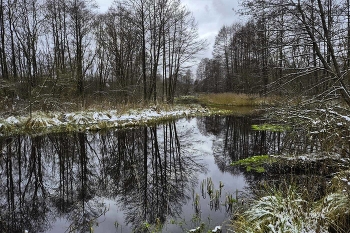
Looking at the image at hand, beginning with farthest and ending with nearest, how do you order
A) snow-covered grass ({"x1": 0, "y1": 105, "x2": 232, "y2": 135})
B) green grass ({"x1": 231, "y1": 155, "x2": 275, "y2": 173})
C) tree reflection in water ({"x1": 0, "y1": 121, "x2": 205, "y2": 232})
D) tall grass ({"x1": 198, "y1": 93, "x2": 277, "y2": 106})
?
tall grass ({"x1": 198, "y1": 93, "x2": 277, "y2": 106}) < snow-covered grass ({"x1": 0, "y1": 105, "x2": 232, "y2": 135}) < green grass ({"x1": 231, "y1": 155, "x2": 275, "y2": 173}) < tree reflection in water ({"x1": 0, "y1": 121, "x2": 205, "y2": 232})

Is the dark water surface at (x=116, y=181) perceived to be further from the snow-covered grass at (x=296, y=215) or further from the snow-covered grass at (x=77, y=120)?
the snow-covered grass at (x=77, y=120)

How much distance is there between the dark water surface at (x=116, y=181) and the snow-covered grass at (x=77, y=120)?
1.10 meters

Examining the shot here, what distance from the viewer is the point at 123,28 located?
795 inches

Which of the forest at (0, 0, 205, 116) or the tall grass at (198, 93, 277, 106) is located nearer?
the forest at (0, 0, 205, 116)

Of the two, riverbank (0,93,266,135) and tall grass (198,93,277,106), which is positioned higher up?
tall grass (198,93,277,106)

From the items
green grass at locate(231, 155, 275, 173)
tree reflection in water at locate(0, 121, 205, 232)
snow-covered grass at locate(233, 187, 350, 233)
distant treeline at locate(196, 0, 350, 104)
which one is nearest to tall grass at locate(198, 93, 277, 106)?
tree reflection in water at locate(0, 121, 205, 232)

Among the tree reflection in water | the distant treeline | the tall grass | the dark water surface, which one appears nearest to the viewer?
the dark water surface

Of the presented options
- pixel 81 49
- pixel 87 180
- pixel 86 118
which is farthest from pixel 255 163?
pixel 81 49

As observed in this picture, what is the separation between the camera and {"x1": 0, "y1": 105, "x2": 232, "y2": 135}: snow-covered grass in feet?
34.6

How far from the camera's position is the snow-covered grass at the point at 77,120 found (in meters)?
10.6

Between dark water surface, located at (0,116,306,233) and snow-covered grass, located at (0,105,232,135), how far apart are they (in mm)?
1101

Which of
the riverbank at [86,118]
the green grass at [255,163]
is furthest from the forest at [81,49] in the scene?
the green grass at [255,163]

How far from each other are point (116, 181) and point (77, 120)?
7680 millimetres

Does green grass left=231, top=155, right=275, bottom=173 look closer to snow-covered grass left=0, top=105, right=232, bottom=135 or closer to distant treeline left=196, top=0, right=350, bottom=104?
distant treeline left=196, top=0, right=350, bottom=104
